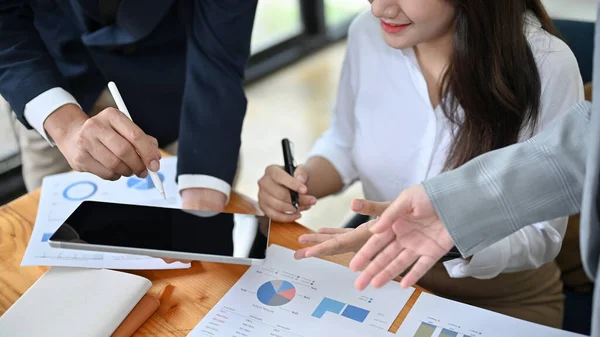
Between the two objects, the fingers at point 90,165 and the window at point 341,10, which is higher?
the fingers at point 90,165

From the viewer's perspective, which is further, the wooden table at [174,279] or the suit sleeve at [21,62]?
the suit sleeve at [21,62]

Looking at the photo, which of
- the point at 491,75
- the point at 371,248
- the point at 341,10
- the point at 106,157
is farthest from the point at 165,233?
the point at 341,10

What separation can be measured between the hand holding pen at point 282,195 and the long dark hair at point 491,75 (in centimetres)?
28

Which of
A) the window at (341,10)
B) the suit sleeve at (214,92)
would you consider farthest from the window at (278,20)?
the suit sleeve at (214,92)

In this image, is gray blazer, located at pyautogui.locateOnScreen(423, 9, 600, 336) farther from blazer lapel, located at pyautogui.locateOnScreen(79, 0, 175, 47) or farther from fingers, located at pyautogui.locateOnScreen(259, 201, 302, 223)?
blazer lapel, located at pyautogui.locateOnScreen(79, 0, 175, 47)

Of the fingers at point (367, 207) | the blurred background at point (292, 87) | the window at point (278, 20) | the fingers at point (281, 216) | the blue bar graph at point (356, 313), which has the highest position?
the fingers at point (367, 207)

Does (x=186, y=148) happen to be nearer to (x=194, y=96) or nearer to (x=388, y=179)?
(x=194, y=96)

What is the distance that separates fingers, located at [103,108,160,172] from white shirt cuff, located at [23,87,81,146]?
0.20 m

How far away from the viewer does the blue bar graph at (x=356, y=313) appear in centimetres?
86

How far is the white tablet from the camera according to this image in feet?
2.96

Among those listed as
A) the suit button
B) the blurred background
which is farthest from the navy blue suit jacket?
the blurred background

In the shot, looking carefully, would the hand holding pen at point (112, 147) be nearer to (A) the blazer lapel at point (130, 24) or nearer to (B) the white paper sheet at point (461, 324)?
(A) the blazer lapel at point (130, 24)

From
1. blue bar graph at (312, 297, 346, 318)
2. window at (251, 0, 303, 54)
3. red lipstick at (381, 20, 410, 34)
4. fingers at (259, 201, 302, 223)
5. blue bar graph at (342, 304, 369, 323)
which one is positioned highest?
red lipstick at (381, 20, 410, 34)

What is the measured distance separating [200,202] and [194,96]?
0.22m
